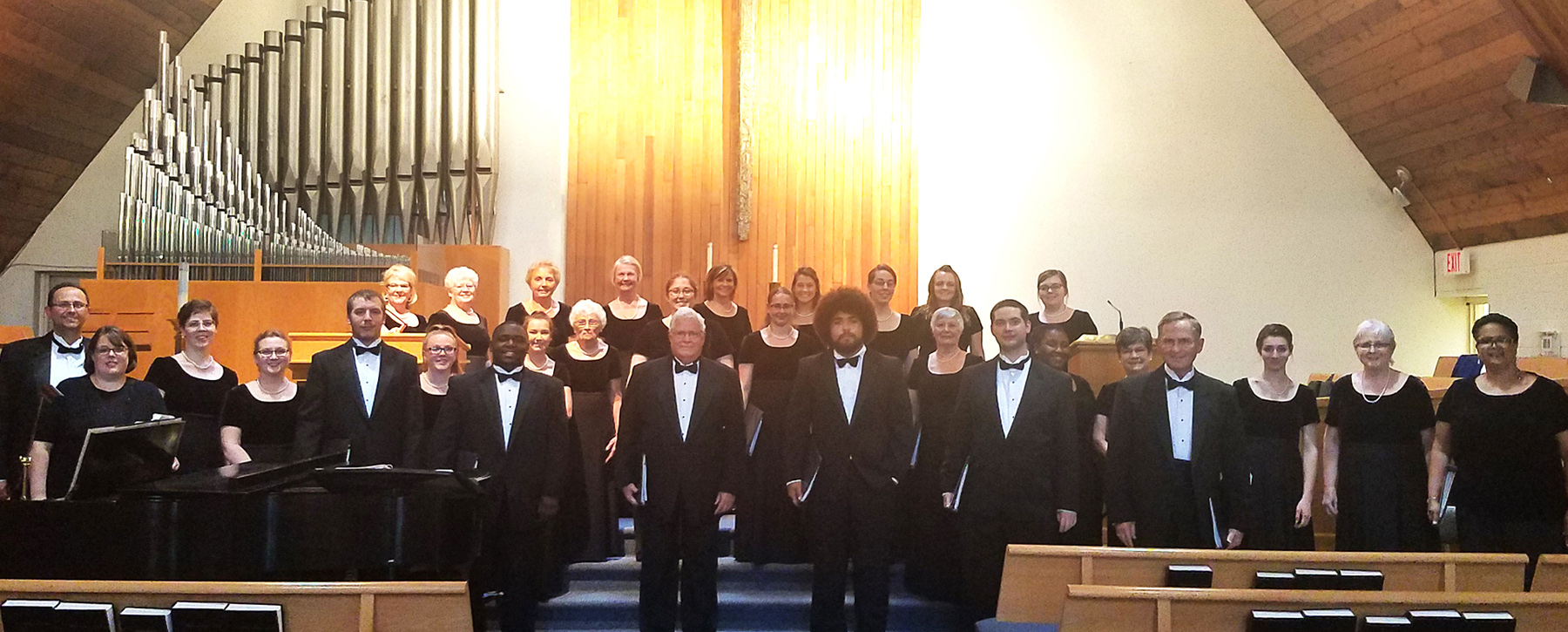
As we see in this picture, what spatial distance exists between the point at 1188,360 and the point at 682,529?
5.16 feet

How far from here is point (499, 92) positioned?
6.73 metres

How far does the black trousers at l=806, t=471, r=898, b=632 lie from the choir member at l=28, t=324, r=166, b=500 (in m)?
1.96

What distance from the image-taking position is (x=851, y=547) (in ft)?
12.3

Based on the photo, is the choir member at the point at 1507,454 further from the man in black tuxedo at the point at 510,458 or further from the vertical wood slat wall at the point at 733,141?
the vertical wood slat wall at the point at 733,141

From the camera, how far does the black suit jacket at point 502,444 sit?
12.0ft

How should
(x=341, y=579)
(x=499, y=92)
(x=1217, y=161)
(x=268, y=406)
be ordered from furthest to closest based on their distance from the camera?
(x=1217, y=161)
(x=499, y=92)
(x=268, y=406)
(x=341, y=579)

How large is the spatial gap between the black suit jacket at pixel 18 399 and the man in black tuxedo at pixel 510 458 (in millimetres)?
1273

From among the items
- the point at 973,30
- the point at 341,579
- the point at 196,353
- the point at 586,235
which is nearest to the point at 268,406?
the point at 196,353

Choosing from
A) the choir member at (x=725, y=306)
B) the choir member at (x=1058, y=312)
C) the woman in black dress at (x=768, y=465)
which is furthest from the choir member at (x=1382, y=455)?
the choir member at (x=725, y=306)

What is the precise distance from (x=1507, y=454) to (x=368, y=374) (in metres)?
3.34

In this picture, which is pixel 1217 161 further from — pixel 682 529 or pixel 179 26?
pixel 179 26

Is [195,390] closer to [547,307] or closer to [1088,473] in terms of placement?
[547,307]

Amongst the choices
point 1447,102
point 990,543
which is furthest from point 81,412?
point 1447,102

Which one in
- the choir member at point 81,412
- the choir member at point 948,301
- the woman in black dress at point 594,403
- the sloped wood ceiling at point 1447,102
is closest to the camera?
the choir member at point 81,412
